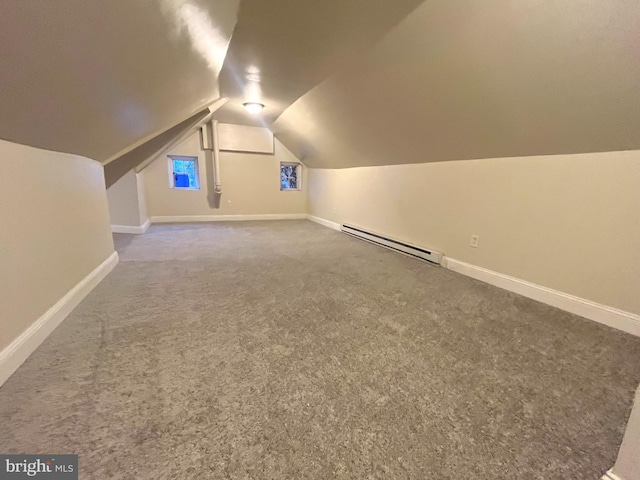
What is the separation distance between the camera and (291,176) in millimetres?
6398

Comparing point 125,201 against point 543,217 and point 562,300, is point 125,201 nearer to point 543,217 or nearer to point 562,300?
point 543,217

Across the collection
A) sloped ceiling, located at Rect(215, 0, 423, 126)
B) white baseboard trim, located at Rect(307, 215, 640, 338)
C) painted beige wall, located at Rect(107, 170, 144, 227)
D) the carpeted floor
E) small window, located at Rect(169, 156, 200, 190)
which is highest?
sloped ceiling, located at Rect(215, 0, 423, 126)

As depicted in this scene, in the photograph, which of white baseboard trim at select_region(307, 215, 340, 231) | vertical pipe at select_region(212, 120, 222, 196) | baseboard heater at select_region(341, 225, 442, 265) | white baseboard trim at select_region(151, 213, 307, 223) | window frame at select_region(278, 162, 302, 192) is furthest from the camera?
window frame at select_region(278, 162, 302, 192)

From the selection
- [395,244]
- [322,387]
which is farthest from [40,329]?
[395,244]

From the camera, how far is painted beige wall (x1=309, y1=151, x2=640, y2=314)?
1675 millimetres

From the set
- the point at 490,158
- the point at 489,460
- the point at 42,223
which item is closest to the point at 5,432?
the point at 42,223

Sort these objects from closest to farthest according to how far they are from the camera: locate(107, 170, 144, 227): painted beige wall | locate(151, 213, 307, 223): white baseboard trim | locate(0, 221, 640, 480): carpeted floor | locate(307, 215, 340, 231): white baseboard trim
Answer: locate(0, 221, 640, 480): carpeted floor, locate(107, 170, 144, 227): painted beige wall, locate(307, 215, 340, 231): white baseboard trim, locate(151, 213, 307, 223): white baseboard trim

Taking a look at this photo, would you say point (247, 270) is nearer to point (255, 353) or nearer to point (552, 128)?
point (255, 353)

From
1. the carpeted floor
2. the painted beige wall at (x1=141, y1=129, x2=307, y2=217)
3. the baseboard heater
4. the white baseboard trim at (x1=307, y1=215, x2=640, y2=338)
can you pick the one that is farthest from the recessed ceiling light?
the white baseboard trim at (x1=307, y1=215, x2=640, y2=338)

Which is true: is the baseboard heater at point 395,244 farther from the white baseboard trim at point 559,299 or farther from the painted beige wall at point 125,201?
the painted beige wall at point 125,201

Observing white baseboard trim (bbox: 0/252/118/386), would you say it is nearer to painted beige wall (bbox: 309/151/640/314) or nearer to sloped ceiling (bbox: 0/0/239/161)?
sloped ceiling (bbox: 0/0/239/161)

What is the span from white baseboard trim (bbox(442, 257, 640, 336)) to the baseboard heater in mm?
329

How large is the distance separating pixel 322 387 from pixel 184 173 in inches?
223

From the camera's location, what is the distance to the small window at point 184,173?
17.9 feet
